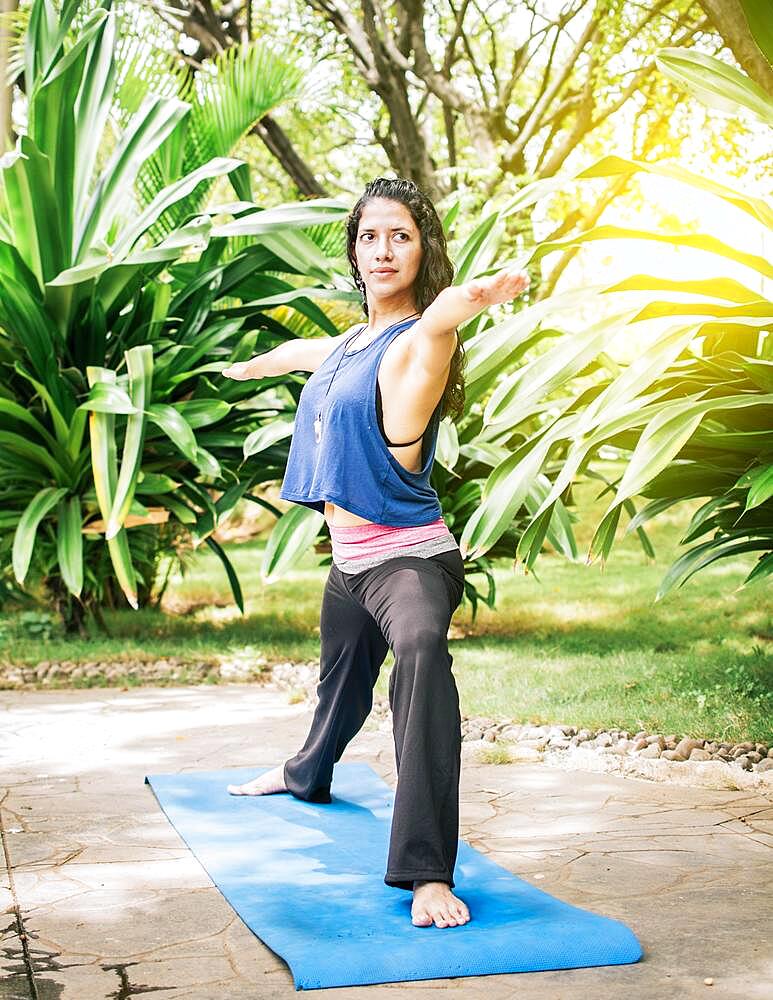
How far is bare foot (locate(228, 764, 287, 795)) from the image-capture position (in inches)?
133

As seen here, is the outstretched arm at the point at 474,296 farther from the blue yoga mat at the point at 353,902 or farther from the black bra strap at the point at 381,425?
the blue yoga mat at the point at 353,902

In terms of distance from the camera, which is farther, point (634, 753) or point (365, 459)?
point (634, 753)

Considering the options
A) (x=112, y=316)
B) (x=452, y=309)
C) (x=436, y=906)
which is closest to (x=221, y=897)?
(x=436, y=906)

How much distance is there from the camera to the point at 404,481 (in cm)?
265

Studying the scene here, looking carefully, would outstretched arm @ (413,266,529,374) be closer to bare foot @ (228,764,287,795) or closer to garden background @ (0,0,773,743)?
garden background @ (0,0,773,743)

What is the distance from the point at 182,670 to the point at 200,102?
2.93 meters

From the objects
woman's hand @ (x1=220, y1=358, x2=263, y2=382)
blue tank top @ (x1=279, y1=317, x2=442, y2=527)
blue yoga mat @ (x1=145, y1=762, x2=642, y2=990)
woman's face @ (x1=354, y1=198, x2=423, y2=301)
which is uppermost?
woman's face @ (x1=354, y1=198, x2=423, y2=301)

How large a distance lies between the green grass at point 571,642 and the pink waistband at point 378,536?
1595mm

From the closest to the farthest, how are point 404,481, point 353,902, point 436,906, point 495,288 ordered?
point 495,288 → point 436,906 → point 353,902 → point 404,481

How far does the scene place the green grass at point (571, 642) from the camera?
13.8 feet

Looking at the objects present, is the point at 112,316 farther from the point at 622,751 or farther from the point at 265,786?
the point at 622,751

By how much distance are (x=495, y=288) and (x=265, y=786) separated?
1.77 m

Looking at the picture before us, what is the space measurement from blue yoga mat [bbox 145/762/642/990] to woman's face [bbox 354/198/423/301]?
1331 mm

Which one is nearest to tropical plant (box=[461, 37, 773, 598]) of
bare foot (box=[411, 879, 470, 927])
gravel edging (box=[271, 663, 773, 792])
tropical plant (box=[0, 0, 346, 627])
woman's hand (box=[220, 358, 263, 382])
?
gravel edging (box=[271, 663, 773, 792])
